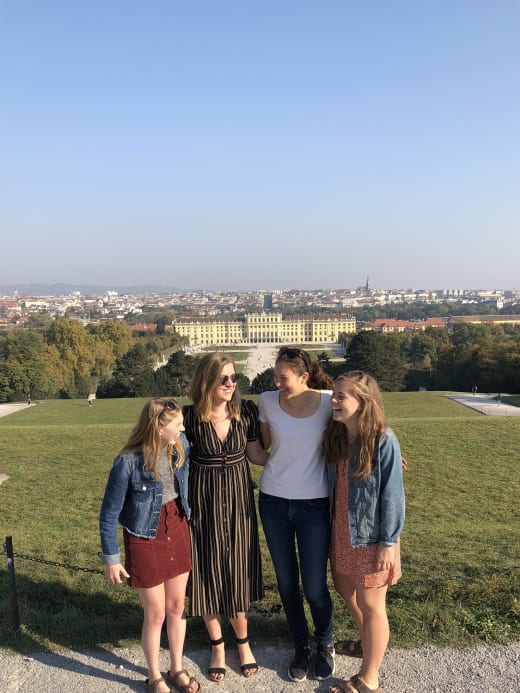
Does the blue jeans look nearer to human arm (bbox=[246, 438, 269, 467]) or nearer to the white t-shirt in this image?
the white t-shirt

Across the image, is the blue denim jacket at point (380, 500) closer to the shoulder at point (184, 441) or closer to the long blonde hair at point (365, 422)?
the long blonde hair at point (365, 422)

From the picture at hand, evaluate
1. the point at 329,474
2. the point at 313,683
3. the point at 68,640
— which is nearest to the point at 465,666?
the point at 313,683

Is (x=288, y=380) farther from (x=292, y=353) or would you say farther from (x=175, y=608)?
(x=175, y=608)

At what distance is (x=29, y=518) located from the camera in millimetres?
6715

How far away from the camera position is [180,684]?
2883 mm

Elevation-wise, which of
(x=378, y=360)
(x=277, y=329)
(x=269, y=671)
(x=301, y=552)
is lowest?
(x=277, y=329)

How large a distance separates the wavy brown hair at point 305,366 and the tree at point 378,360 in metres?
32.4

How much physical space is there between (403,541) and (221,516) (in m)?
3.21

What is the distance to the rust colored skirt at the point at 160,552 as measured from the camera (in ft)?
9.16

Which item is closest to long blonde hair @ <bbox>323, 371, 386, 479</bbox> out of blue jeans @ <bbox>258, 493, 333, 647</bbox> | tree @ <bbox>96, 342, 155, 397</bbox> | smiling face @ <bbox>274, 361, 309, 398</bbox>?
smiling face @ <bbox>274, 361, 309, 398</bbox>

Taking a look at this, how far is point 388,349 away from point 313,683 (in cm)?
3503

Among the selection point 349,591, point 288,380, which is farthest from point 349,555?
point 288,380

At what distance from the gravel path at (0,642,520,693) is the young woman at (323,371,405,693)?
0.21m

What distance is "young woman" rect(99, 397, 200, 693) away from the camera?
273cm
